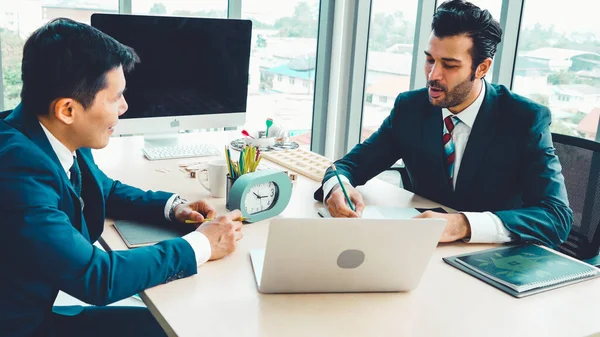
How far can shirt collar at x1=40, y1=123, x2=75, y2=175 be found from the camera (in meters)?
1.22

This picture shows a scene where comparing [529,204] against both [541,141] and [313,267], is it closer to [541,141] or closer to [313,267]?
[541,141]

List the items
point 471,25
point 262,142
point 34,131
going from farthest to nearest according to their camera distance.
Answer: point 262,142 → point 471,25 → point 34,131

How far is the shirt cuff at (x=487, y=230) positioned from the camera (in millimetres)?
1461

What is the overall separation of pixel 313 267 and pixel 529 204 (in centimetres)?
84

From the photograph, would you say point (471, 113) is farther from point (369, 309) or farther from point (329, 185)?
point (369, 309)

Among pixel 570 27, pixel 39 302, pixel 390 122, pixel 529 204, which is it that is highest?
pixel 570 27

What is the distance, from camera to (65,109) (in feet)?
3.89

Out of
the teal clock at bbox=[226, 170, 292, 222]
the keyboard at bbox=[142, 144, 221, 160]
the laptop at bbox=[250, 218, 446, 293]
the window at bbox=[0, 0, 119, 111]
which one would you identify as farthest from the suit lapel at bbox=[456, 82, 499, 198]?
the window at bbox=[0, 0, 119, 111]

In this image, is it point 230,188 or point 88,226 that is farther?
point 230,188

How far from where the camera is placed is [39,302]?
1.17 m

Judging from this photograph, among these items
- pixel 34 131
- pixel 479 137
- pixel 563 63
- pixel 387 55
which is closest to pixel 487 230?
pixel 479 137

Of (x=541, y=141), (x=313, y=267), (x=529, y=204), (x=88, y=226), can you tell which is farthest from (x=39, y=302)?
(x=541, y=141)

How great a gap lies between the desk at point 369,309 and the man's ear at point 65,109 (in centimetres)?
40

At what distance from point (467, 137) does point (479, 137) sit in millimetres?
69
